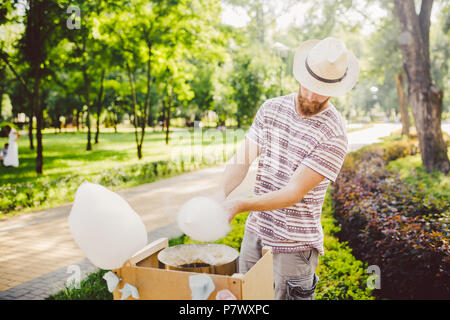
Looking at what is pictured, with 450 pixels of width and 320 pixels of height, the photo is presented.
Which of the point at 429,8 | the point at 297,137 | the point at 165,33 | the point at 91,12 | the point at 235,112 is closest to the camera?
the point at 297,137

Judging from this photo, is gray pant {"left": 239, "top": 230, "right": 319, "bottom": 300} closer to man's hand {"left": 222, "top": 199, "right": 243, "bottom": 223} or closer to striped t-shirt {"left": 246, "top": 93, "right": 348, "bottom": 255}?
striped t-shirt {"left": 246, "top": 93, "right": 348, "bottom": 255}

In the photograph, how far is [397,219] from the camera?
456cm

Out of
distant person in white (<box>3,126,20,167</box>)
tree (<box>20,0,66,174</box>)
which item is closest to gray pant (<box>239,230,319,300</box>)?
tree (<box>20,0,66,174</box>)

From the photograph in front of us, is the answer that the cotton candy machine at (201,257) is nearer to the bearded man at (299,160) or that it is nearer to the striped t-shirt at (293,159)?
the bearded man at (299,160)

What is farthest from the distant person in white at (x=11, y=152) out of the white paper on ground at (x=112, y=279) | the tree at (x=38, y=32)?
the white paper on ground at (x=112, y=279)

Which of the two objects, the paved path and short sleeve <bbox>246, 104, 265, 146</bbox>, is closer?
short sleeve <bbox>246, 104, 265, 146</bbox>

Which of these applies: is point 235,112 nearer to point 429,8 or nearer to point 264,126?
point 429,8

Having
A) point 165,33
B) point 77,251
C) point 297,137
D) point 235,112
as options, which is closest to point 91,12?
point 165,33

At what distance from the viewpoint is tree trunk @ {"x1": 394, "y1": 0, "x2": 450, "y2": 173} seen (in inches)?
383

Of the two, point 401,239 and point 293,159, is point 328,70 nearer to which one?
point 293,159

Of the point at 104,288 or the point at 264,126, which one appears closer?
the point at 264,126

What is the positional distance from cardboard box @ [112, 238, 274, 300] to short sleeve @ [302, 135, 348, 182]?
542mm
